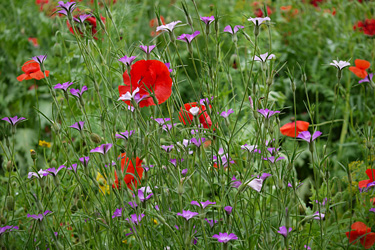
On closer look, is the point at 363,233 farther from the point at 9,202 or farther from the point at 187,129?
the point at 9,202

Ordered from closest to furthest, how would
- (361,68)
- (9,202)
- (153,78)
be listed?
(153,78) → (9,202) → (361,68)

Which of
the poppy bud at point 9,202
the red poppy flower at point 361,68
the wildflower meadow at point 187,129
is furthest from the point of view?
the red poppy flower at point 361,68

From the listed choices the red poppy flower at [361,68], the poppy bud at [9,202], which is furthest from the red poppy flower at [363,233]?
the poppy bud at [9,202]

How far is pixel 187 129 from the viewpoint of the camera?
96 cm

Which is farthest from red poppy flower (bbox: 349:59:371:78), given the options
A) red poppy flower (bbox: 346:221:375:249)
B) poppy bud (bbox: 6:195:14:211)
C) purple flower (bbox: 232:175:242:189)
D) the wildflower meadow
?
poppy bud (bbox: 6:195:14:211)

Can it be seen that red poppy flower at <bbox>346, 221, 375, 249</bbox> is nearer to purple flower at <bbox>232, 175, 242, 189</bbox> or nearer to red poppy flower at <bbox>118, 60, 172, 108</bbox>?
purple flower at <bbox>232, 175, 242, 189</bbox>

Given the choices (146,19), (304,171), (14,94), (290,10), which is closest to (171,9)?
(146,19)

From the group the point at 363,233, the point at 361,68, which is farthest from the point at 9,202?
the point at 361,68

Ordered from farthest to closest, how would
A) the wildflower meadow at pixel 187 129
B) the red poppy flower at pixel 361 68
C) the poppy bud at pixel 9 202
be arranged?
1. the red poppy flower at pixel 361 68
2. the poppy bud at pixel 9 202
3. the wildflower meadow at pixel 187 129

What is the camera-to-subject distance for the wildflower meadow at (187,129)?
0.94 metres

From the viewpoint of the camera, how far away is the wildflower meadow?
3.07 feet

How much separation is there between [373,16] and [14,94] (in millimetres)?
2071

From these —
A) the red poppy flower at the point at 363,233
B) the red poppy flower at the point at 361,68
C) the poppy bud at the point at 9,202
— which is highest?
the red poppy flower at the point at 361,68

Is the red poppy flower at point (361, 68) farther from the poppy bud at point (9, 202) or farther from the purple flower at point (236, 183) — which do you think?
the poppy bud at point (9, 202)
